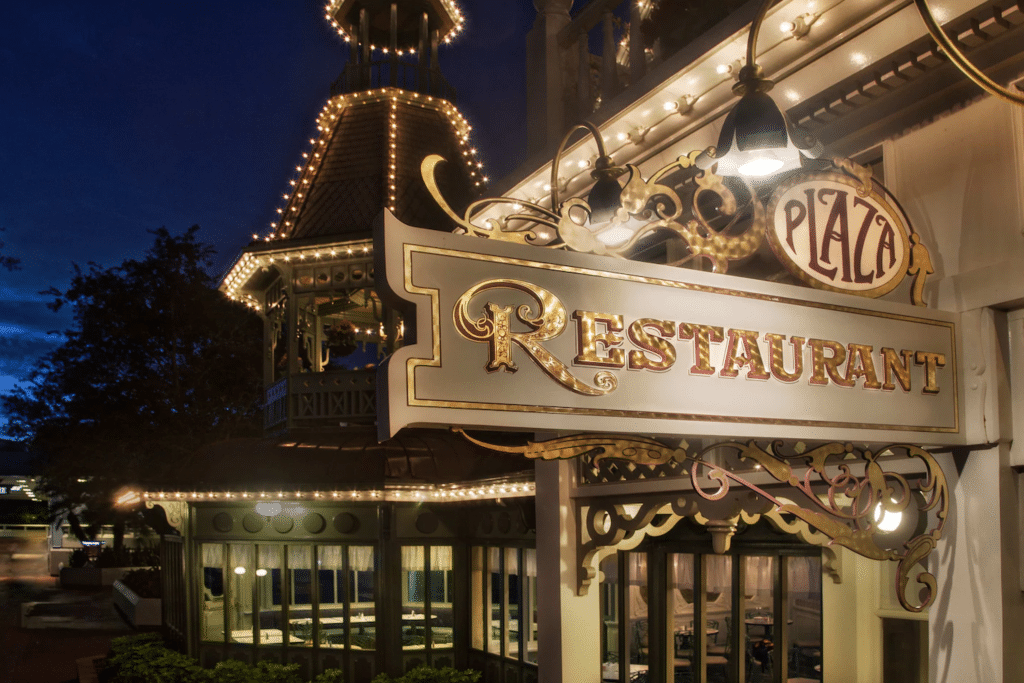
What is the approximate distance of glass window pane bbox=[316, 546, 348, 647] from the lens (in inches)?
605

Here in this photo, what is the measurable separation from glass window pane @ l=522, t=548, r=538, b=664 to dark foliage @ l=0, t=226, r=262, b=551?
731 inches

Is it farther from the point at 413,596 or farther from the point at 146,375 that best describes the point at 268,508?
the point at 146,375

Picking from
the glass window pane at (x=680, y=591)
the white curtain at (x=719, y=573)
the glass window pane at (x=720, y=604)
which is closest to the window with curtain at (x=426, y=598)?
the glass window pane at (x=680, y=591)

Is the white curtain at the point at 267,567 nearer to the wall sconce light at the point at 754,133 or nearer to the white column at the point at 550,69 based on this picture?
the white column at the point at 550,69

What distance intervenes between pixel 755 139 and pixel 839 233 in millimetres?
805

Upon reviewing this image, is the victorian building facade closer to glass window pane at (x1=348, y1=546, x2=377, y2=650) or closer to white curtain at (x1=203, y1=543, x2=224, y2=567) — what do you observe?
glass window pane at (x1=348, y1=546, x2=377, y2=650)

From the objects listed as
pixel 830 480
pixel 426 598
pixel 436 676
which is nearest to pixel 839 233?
pixel 830 480

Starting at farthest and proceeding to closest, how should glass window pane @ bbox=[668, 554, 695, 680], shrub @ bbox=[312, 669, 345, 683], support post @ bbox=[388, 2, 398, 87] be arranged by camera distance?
support post @ bbox=[388, 2, 398, 87], shrub @ bbox=[312, 669, 345, 683], glass window pane @ bbox=[668, 554, 695, 680]

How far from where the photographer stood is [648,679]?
10.6 meters

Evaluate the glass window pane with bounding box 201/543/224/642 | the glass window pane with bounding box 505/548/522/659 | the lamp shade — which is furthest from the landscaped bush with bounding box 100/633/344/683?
the lamp shade

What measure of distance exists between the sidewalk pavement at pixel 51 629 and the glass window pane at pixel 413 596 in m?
7.27

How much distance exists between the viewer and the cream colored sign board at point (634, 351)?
130 inches

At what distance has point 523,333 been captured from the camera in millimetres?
3469

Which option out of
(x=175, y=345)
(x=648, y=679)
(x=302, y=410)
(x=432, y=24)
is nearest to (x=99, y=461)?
(x=175, y=345)
